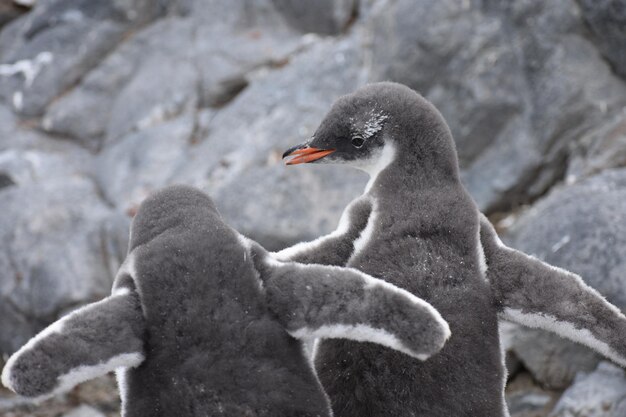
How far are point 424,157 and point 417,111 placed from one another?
7.3 inches

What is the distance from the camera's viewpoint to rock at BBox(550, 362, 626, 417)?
16.1 feet

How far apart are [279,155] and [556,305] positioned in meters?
5.03

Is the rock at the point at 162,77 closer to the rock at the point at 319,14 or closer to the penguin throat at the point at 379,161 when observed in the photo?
the rock at the point at 319,14

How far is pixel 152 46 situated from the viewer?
9.57 m

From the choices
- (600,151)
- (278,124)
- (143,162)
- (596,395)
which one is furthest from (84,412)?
(600,151)

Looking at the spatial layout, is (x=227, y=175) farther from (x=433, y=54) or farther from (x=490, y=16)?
(x=490, y=16)

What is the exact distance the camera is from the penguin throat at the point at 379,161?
3.22 meters

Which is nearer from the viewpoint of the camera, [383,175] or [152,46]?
[383,175]

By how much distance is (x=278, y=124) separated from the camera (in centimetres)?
796

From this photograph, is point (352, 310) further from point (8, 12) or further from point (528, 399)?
point (8, 12)

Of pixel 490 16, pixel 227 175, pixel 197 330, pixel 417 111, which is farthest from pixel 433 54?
pixel 197 330

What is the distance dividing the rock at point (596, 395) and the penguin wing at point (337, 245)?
2497 millimetres

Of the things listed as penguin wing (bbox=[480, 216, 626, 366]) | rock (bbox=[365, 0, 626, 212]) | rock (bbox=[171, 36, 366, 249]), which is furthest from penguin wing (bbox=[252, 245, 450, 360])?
rock (bbox=[365, 0, 626, 212])

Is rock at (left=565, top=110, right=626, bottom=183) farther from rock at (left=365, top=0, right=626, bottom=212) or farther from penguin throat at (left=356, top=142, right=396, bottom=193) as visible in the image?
penguin throat at (left=356, top=142, right=396, bottom=193)
